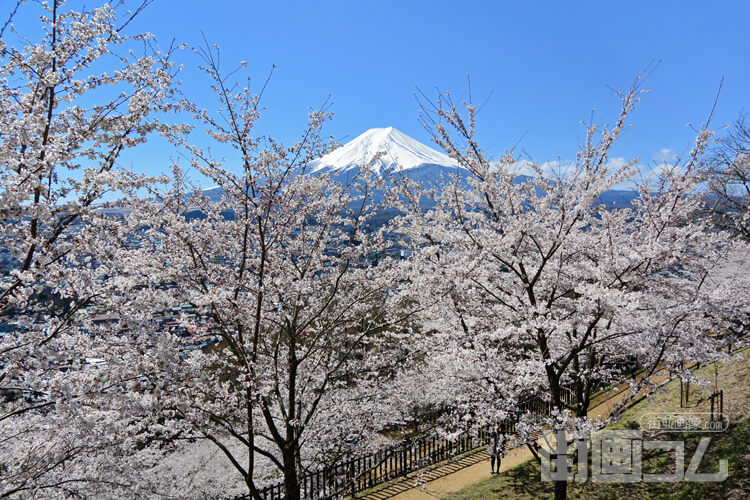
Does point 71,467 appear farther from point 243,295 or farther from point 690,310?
point 690,310

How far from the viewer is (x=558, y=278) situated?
5621 mm

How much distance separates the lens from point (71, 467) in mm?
6711

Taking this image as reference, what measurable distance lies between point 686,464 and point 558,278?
5.03 metres

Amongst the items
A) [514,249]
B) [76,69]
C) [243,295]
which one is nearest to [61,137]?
[76,69]

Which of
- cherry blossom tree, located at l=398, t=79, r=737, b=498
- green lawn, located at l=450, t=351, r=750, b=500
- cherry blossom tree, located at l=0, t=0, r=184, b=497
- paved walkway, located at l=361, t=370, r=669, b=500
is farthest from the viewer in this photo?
paved walkway, located at l=361, t=370, r=669, b=500

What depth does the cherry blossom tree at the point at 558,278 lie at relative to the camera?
4961 millimetres

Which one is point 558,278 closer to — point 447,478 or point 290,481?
point 290,481

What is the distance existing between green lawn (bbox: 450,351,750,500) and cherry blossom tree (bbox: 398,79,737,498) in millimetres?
1286

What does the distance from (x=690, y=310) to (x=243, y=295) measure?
5899 millimetres

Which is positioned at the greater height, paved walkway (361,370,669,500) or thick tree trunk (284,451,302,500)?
thick tree trunk (284,451,302,500)

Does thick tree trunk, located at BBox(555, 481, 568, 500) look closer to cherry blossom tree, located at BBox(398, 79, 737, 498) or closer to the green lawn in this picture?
cherry blossom tree, located at BBox(398, 79, 737, 498)

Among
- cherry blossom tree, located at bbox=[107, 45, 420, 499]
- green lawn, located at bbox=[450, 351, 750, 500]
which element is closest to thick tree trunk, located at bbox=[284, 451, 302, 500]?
cherry blossom tree, located at bbox=[107, 45, 420, 499]

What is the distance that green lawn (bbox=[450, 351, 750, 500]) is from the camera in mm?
6305

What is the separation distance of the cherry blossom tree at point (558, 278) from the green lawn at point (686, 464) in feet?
4.22
